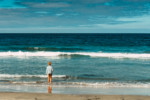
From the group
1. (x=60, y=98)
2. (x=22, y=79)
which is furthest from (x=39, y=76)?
(x=60, y=98)

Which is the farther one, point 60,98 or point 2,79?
point 2,79

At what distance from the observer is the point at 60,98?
10.0 meters

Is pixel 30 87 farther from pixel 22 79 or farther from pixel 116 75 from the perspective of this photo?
pixel 116 75

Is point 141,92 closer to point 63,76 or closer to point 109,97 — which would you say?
point 109,97

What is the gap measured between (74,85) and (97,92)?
6.76 feet

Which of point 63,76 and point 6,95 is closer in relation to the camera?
point 6,95

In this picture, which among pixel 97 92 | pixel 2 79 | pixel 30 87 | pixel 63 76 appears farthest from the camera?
pixel 63 76

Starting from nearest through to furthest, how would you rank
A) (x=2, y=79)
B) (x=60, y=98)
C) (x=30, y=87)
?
(x=60, y=98), (x=30, y=87), (x=2, y=79)

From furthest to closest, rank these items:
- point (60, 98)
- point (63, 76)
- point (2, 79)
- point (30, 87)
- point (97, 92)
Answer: point (63, 76), point (2, 79), point (30, 87), point (97, 92), point (60, 98)

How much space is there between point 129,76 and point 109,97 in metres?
6.31

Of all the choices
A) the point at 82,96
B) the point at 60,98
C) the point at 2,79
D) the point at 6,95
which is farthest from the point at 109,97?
the point at 2,79

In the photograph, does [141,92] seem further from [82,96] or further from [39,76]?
[39,76]

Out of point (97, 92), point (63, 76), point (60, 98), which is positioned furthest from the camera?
point (63, 76)

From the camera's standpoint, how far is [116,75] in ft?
53.9
